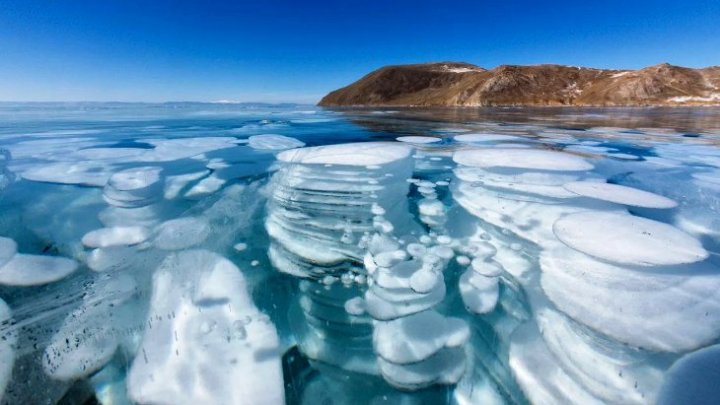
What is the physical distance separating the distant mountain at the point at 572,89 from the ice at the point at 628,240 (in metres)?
70.2

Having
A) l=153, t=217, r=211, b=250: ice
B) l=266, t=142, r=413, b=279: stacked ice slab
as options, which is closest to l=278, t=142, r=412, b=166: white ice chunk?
l=266, t=142, r=413, b=279: stacked ice slab

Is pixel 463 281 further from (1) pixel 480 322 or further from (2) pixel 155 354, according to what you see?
(2) pixel 155 354

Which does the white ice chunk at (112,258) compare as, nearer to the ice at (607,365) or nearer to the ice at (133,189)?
the ice at (133,189)

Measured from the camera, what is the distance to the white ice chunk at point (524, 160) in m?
3.49

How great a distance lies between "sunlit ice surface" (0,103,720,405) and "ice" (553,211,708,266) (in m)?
0.01

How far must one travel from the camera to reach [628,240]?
1.96 meters

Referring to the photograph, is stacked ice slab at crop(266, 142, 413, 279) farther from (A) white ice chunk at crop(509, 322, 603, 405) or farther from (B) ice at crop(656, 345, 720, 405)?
(B) ice at crop(656, 345, 720, 405)

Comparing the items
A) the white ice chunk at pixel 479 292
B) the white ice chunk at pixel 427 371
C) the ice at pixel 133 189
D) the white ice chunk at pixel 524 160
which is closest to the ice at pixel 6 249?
the ice at pixel 133 189

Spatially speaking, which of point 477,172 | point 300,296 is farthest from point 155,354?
point 477,172

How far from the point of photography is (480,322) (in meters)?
1.93

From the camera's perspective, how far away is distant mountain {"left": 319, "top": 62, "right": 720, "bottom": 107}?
5900cm

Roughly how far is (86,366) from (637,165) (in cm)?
663

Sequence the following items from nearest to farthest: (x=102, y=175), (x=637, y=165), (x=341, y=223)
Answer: (x=341, y=223), (x=102, y=175), (x=637, y=165)

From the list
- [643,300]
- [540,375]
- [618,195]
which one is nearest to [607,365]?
[540,375]
